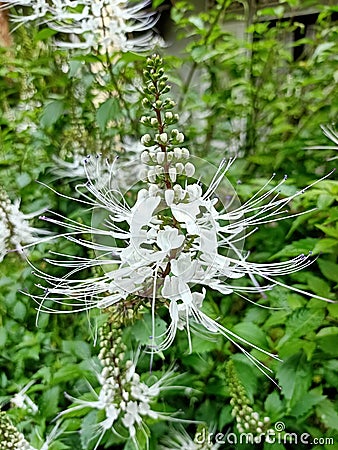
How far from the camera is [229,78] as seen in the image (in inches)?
52.6

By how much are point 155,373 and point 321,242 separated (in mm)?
398

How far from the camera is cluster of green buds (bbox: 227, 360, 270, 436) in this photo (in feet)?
2.44

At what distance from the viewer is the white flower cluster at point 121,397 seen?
0.78 m

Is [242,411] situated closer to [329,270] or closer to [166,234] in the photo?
[329,270]

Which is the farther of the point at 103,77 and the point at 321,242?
the point at 103,77

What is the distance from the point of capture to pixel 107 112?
0.97 m

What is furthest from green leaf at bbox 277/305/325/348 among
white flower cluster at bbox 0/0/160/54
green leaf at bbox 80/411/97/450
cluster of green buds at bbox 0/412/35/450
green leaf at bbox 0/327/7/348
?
white flower cluster at bbox 0/0/160/54

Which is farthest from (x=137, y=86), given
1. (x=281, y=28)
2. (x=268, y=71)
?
(x=281, y=28)

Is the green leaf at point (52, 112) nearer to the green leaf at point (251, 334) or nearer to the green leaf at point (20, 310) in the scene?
the green leaf at point (20, 310)

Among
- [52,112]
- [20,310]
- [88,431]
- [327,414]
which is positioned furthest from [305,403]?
[52,112]

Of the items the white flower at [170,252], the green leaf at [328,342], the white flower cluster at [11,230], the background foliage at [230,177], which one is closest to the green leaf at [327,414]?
the background foliage at [230,177]

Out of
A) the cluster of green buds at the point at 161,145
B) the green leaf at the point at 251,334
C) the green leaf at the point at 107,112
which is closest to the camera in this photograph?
the cluster of green buds at the point at 161,145

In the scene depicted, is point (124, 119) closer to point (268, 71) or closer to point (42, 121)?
point (42, 121)

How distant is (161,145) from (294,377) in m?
0.47
